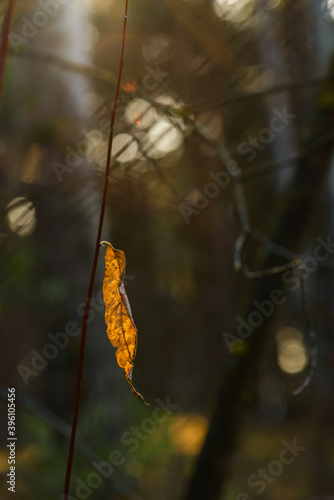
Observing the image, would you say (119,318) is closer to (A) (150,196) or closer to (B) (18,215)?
(B) (18,215)

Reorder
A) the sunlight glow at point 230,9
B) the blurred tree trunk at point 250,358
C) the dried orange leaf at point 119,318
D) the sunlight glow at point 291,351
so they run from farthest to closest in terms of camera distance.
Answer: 1. the sunlight glow at point 291,351
2. the sunlight glow at point 230,9
3. the blurred tree trunk at point 250,358
4. the dried orange leaf at point 119,318

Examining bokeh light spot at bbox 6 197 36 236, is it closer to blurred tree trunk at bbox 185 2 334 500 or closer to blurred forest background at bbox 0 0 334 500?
blurred forest background at bbox 0 0 334 500

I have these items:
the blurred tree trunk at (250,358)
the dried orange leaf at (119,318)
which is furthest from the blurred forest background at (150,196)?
the dried orange leaf at (119,318)

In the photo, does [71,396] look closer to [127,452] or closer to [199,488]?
[127,452]

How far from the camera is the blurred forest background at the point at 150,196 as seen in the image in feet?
2.81

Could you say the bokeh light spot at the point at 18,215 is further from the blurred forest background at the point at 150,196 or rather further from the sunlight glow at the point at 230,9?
the sunlight glow at the point at 230,9

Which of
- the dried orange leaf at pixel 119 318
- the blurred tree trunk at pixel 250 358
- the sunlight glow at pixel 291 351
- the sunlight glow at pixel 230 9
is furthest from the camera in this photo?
the sunlight glow at pixel 291 351

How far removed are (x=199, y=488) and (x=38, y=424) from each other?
4.17 ft

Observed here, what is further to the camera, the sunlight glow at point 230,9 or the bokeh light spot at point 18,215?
the sunlight glow at point 230,9

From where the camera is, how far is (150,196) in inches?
48.3

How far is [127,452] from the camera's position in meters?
2.32

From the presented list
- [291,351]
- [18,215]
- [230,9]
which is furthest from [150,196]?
[291,351]

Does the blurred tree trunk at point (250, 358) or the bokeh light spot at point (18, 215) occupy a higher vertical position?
the bokeh light spot at point (18, 215)

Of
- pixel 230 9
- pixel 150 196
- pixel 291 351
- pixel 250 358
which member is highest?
pixel 230 9
